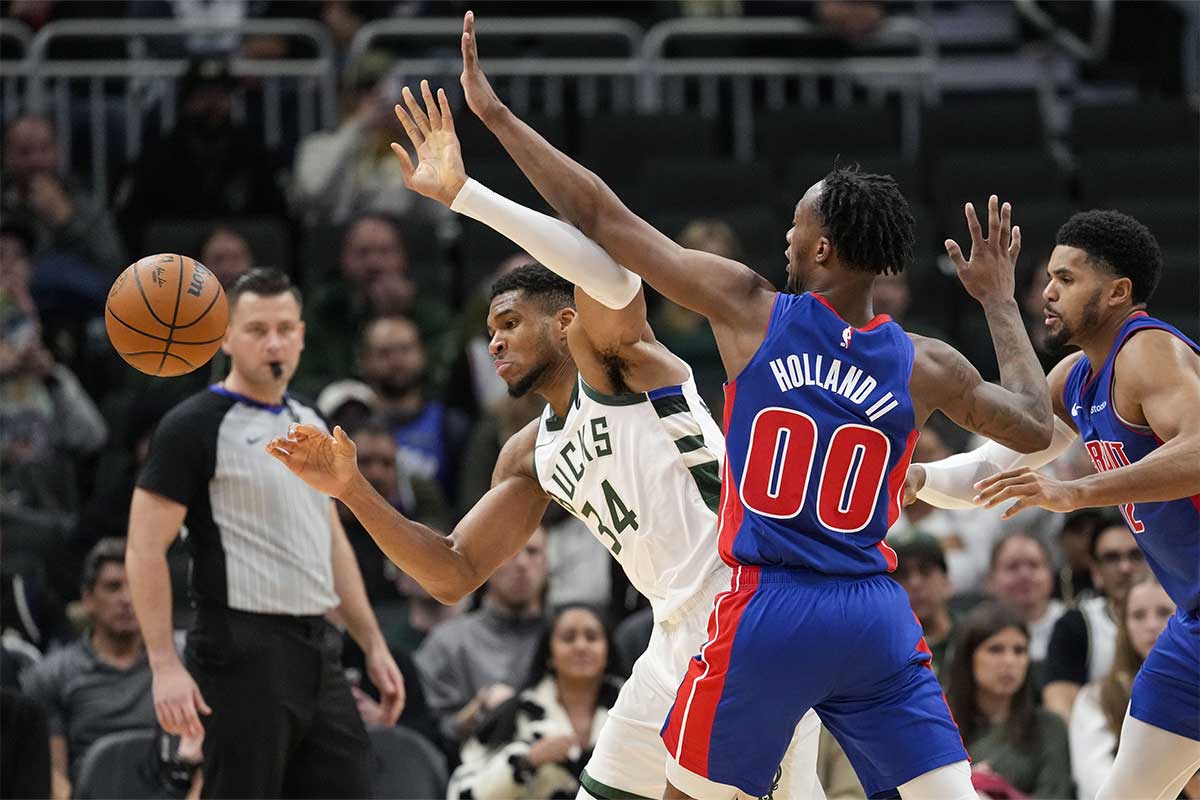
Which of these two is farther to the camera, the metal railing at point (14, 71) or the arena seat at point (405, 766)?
the metal railing at point (14, 71)

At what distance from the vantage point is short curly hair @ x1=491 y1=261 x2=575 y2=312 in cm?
559

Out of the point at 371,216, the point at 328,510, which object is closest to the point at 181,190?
the point at 371,216

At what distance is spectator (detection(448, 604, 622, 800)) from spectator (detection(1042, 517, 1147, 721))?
7.23 ft

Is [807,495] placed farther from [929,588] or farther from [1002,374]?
[929,588]

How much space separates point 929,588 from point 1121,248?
3047 millimetres

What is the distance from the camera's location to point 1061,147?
13.5 metres

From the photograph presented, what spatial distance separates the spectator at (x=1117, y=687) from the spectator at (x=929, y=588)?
0.80 metres

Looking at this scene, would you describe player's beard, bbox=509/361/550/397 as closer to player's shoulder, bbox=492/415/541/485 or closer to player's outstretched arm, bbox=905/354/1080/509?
player's shoulder, bbox=492/415/541/485

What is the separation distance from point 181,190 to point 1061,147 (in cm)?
661

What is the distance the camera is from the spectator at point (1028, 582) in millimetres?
8953

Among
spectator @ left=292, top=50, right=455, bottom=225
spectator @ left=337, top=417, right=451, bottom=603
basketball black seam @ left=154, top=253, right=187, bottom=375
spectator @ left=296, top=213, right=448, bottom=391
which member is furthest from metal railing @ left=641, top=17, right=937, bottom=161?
basketball black seam @ left=154, top=253, right=187, bottom=375

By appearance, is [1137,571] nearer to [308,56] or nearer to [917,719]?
[917,719]

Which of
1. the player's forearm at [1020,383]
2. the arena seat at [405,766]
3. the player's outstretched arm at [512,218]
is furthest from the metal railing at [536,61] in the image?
the player's outstretched arm at [512,218]

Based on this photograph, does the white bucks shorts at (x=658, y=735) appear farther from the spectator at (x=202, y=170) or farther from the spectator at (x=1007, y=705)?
the spectator at (x=202, y=170)
